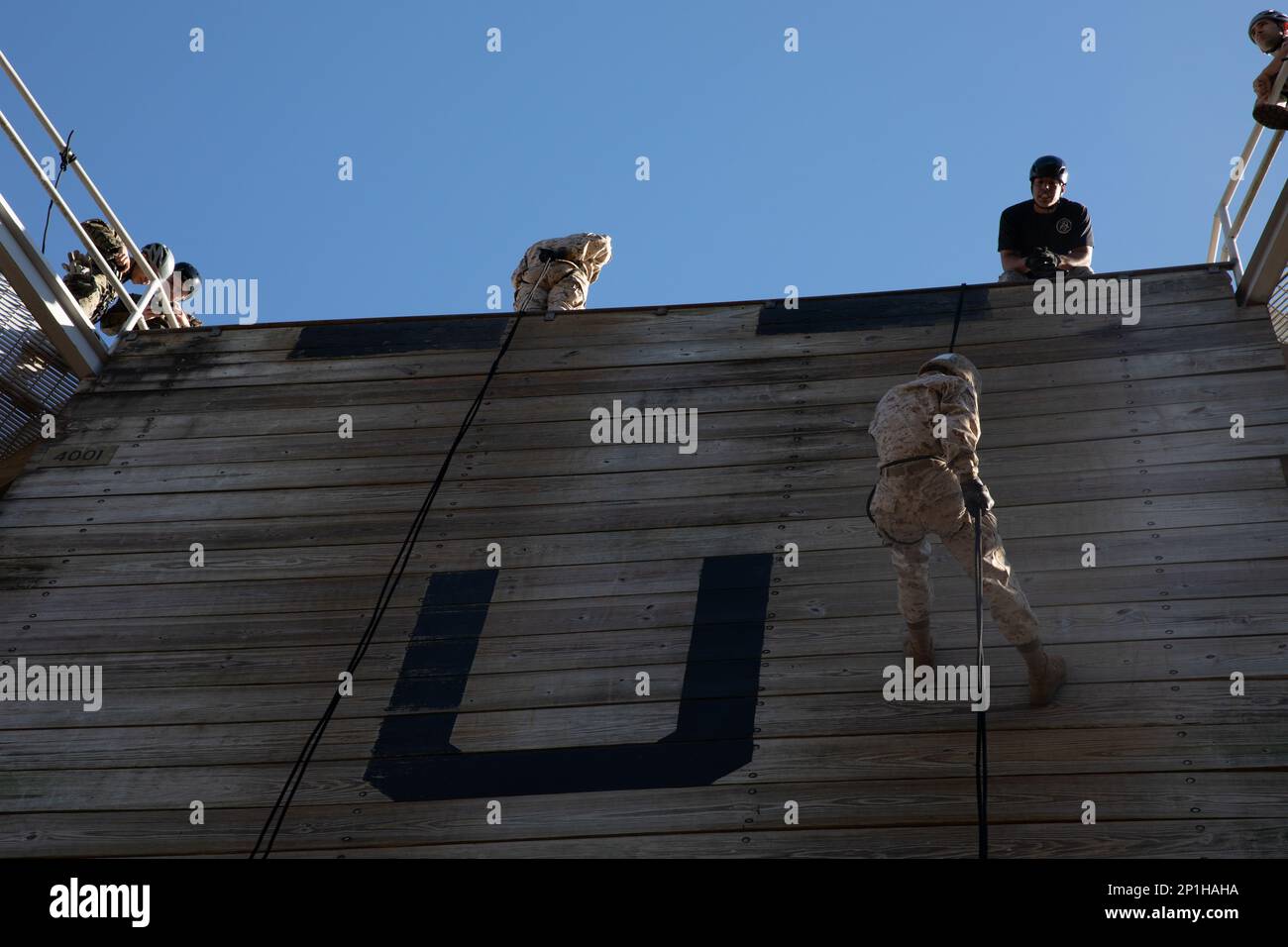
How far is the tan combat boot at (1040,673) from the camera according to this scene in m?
6.26

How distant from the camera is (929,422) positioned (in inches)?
255

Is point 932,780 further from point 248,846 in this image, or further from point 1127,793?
point 248,846

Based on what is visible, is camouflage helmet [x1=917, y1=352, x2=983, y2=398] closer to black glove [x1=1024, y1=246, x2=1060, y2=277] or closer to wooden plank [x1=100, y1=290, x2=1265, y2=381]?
wooden plank [x1=100, y1=290, x2=1265, y2=381]

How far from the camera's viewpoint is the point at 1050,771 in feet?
19.6

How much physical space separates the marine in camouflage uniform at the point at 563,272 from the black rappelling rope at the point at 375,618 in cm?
164

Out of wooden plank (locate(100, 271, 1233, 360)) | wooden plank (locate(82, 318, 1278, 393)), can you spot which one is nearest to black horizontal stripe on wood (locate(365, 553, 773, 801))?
wooden plank (locate(82, 318, 1278, 393))

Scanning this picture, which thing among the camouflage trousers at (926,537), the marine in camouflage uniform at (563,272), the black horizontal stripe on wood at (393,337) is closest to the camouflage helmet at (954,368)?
the camouflage trousers at (926,537)

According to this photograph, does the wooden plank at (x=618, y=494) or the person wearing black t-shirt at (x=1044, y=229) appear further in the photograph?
the person wearing black t-shirt at (x=1044, y=229)

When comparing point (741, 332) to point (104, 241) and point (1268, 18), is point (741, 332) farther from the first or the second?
point (104, 241)

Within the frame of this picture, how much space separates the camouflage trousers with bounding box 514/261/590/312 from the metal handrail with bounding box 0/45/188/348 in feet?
8.01

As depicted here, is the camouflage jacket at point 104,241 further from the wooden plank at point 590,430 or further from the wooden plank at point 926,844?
the wooden plank at point 926,844

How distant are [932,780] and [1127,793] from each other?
0.70 meters

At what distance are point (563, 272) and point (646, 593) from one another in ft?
15.5
